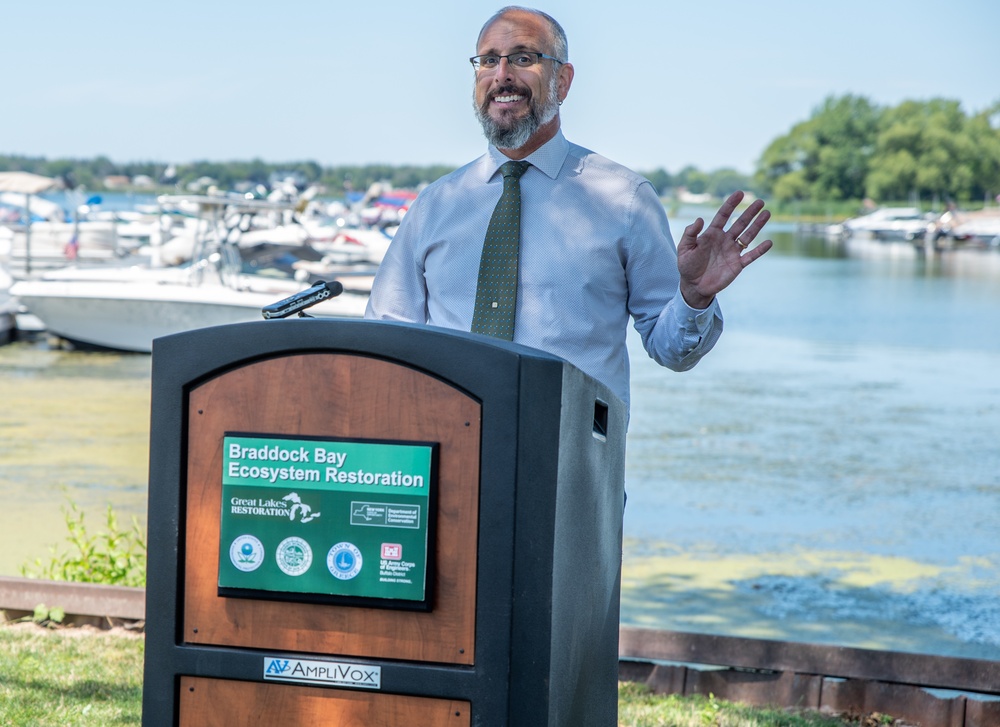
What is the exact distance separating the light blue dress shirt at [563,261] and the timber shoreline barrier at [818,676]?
1.71 m


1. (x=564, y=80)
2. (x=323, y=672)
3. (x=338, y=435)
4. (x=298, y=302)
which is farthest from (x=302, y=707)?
(x=564, y=80)

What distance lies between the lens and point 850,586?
681cm

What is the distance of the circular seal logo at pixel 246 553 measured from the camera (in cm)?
186

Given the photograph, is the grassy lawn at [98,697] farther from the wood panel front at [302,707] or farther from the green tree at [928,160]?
the green tree at [928,160]

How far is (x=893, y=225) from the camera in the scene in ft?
330

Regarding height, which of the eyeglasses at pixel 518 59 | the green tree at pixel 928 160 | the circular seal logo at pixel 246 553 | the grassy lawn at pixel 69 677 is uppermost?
the green tree at pixel 928 160

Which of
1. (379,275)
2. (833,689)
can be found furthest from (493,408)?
(833,689)

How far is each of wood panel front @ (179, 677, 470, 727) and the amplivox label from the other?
0.05 ft

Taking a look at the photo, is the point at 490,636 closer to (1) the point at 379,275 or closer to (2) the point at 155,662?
(2) the point at 155,662

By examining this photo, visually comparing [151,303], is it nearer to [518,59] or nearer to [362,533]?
[518,59]

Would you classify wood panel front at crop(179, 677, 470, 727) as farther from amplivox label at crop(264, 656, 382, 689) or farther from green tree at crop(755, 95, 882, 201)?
green tree at crop(755, 95, 882, 201)

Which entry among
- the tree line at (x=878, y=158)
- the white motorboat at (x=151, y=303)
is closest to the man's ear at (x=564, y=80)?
the white motorboat at (x=151, y=303)

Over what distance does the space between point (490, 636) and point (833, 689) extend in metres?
2.65

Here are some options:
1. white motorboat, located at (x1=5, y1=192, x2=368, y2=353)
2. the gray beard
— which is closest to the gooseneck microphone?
the gray beard
